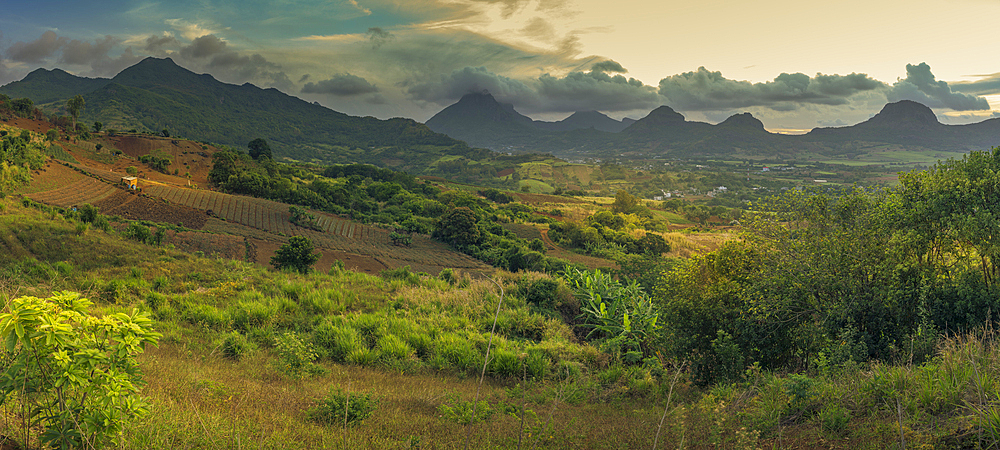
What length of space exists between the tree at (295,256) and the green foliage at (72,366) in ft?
73.1

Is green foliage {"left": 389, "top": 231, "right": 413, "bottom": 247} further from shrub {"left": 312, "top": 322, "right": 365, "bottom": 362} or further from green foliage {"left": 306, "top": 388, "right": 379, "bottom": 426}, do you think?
green foliage {"left": 306, "top": 388, "right": 379, "bottom": 426}

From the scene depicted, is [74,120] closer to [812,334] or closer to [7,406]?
[7,406]

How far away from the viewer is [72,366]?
3102 mm

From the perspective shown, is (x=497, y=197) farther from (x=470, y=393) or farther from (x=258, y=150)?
(x=470, y=393)

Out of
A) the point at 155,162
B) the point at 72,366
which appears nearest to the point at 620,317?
the point at 72,366

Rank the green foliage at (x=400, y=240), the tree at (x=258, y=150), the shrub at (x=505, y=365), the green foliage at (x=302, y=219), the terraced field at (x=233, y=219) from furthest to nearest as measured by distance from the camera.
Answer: the tree at (x=258, y=150) < the green foliage at (x=400, y=240) < the green foliage at (x=302, y=219) < the terraced field at (x=233, y=219) < the shrub at (x=505, y=365)

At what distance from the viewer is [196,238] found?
33.3 meters

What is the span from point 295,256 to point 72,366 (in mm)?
22972

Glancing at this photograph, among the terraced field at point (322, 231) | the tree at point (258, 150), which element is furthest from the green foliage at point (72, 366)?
the tree at point (258, 150)

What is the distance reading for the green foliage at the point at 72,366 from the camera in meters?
3.04

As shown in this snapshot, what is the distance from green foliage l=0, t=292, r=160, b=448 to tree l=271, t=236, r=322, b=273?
73.1 ft

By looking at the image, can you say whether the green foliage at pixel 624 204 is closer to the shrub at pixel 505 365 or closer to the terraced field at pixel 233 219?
the terraced field at pixel 233 219

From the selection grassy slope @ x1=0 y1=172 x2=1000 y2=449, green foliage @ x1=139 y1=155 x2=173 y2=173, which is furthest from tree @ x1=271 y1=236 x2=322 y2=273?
green foliage @ x1=139 y1=155 x2=173 y2=173

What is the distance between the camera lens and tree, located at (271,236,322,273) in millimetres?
24359
